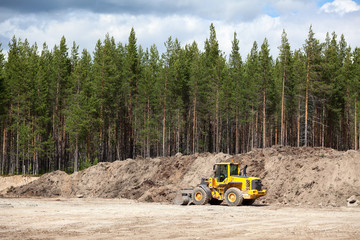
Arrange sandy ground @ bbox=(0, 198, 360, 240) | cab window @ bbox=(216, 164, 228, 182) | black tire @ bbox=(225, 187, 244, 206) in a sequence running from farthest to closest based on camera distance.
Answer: cab window @ bbox=(216, 164, 228, 182)
black tire @ bbox=(225, 187, 244, 206)
sandy ground @ bbox=(0, 198, 360, 240)

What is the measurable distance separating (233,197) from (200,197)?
7.42 feet

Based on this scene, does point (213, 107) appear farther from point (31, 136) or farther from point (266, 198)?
point (266, 198)

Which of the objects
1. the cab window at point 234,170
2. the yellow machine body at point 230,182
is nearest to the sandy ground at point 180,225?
the yellow machine body at point 230,182

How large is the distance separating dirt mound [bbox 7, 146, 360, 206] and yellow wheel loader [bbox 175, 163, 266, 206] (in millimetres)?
3330

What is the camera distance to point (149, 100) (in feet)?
190

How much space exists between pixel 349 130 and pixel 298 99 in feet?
49.1

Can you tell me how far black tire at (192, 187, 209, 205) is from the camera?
23703mm

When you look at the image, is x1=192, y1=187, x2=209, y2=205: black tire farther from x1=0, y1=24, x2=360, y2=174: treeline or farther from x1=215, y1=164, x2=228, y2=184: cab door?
x1=0, y1=24, x2=360, y2=174: treeline

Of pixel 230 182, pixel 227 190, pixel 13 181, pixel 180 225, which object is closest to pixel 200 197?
pixel 227 190

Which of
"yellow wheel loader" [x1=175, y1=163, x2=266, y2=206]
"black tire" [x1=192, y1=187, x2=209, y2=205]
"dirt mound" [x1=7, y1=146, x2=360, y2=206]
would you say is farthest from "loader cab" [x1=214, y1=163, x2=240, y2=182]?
"dirt mound" [x1=7, y1=146, x2=360, y2=206]

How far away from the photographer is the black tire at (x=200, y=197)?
23703 mm

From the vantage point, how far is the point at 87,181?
37.0m

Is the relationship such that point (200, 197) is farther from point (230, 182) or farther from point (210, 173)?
point (210, 173)

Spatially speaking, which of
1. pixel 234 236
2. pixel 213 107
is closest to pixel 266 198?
pixel 234 236
